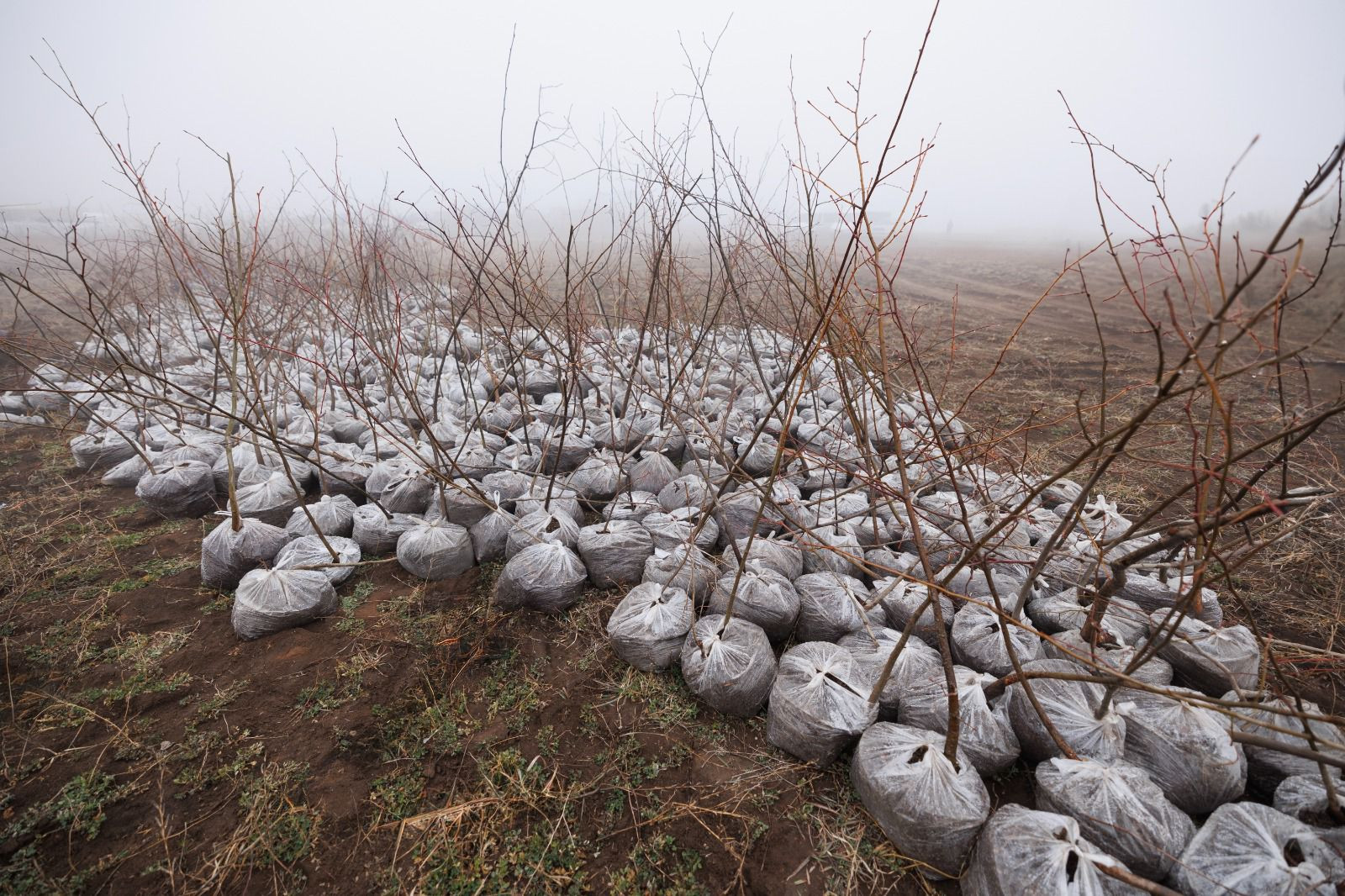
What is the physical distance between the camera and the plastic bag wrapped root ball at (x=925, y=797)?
1.75 meters

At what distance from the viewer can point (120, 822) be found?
1.94 m

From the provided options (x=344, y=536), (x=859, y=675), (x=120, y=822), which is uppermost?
(x=859, y=675)

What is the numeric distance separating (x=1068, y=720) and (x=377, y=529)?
341cm

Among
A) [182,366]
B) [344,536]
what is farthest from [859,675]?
[182,366]

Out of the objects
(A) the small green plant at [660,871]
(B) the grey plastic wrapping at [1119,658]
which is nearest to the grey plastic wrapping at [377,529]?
(A) the small green plant at [660,871]

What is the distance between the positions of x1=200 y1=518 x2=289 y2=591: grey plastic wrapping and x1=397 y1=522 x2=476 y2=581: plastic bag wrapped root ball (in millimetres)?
663

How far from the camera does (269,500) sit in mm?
3340

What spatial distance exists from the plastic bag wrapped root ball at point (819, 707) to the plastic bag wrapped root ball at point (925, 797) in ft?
0.42

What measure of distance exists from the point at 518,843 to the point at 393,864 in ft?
1.35

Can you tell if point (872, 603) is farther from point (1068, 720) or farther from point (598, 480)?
point (598, 480)

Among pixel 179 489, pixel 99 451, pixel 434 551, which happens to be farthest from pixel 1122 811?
pixel 99 451

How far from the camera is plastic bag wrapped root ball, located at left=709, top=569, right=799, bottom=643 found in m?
2.57

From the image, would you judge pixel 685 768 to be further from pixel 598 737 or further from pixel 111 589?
pixel 111 589

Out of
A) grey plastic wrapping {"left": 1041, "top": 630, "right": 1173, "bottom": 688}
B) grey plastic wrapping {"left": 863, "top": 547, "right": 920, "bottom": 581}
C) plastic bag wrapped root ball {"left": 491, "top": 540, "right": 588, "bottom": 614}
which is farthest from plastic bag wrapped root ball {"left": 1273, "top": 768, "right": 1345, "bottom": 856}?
plastic bag wrapped root ball {"left": 491, "top": 540, "right": 588, "bottom": 614}
